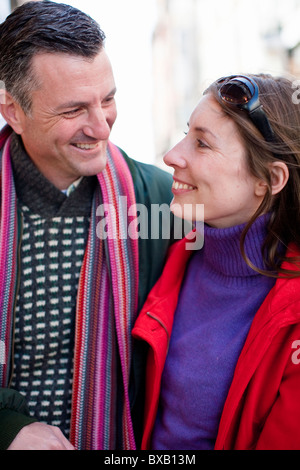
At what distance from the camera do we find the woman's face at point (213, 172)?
1.69 metres

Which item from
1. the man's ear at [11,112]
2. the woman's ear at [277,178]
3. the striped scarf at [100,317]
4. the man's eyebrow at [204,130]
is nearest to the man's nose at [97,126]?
the striped scarf at [100,317]

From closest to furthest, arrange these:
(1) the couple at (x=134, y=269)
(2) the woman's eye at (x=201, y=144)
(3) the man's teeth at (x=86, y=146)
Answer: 1. (1) the couple at (x=134, y=269)
2. (2) the woman's eye at (x=201, y=144)
3. (3) the man's teeth at (x=86, y=146)

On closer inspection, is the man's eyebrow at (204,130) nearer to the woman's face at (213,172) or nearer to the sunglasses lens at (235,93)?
the woman's face at (213,172)

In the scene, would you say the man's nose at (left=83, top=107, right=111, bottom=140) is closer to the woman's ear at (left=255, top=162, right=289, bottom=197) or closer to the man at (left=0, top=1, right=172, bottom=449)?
the man at (left=0, top=1, right=172, bottom=449)

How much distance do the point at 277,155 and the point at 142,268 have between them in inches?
29.1

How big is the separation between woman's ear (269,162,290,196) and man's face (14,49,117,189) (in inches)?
28.9

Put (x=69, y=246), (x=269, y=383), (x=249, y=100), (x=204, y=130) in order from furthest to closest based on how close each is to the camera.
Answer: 1. (x=69, y=246)
2. (x=204, y=130)
3. (x=249, y=100)
4. (x=269, y=383)

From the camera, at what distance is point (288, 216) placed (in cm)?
172

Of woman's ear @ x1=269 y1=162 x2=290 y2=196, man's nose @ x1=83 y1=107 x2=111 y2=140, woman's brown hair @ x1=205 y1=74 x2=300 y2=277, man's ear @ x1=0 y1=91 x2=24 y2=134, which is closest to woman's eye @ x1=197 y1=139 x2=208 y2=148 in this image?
woman's brown hair @ x1=205 y1=74 x2=300 y2=277

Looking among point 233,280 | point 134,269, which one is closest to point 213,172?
point 233,280

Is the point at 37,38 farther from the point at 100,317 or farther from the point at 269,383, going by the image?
the point at 269,383

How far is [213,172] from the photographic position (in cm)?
170
